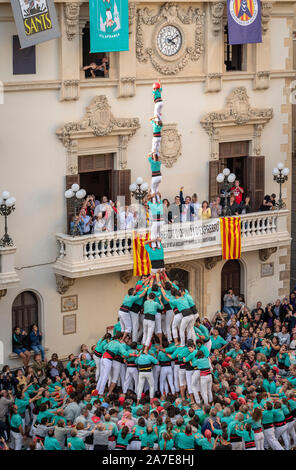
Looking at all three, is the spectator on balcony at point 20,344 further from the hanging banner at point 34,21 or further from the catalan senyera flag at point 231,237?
the hanging banner at point 34,21

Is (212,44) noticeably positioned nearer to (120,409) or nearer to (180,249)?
(180,249)

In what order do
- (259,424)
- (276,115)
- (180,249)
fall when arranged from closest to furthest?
1. (259,424)
2. (180,249)
3. (276,115)

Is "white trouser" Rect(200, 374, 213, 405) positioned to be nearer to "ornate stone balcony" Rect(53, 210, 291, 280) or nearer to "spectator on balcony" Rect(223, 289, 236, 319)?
"ornate stone balcony" Rect(53, 210, 291, 280)

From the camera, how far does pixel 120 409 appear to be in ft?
115

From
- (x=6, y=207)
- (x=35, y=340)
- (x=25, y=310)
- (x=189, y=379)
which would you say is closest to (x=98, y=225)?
(x=6, y=207)

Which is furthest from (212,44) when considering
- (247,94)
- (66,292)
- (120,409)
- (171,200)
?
(120,409)

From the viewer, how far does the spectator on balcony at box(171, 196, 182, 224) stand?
42750mm

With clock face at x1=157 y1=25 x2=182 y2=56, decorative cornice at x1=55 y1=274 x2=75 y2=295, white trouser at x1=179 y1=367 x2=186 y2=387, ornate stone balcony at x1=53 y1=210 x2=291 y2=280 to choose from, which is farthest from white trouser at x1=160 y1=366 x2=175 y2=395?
clock face at x1=157 y1=25 x2=182 y2=56

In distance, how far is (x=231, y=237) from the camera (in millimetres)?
43656

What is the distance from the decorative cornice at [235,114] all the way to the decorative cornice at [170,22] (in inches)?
77.4

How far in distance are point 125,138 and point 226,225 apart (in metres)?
4.53

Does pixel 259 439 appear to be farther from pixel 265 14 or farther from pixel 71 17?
pixel 265 14

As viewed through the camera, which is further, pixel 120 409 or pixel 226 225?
pixel 226 225

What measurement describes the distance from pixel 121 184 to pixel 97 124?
7.36ft
